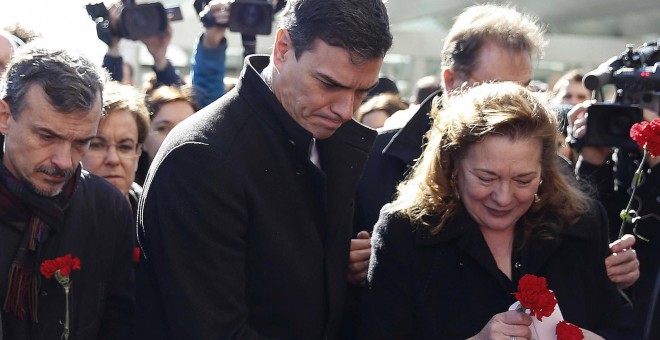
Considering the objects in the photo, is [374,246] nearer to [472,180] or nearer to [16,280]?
[472,180]

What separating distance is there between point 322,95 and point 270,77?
0.19 metres

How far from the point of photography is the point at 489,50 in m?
3.29

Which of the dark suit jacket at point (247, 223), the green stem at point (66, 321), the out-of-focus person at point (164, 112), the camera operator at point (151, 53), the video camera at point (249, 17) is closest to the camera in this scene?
the dark suit jacket at point (247, 223)

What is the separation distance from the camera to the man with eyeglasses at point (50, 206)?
244 centimetres

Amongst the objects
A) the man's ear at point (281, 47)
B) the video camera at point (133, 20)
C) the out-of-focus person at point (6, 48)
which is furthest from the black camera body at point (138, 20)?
the man's ear at point (281, 47)

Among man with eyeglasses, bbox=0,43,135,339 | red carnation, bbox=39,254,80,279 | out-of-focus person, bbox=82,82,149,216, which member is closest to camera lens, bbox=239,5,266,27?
out-of-focus person, bbox=82,82,149,216

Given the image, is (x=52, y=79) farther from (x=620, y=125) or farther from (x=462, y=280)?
(x=620, y=125)

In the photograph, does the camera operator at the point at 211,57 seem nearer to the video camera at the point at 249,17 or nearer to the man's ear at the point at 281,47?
the video camera at the point at 249,17

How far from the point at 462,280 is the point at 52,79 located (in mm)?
1252

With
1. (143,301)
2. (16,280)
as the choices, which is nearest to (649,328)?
(143,301)

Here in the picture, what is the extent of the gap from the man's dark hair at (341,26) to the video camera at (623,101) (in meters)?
1.53

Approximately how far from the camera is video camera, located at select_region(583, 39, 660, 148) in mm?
3373

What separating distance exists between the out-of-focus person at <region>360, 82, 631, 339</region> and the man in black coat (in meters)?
0.28

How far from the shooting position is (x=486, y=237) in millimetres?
2604
